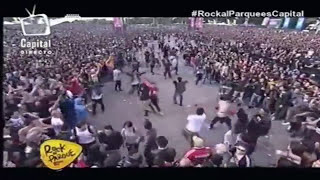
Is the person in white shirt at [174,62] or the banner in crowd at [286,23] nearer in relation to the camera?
the banner in crowd at [286,23]

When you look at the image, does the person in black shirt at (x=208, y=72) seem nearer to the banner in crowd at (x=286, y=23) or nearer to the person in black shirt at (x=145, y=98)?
the person in black shirt at (x=145, y=98)

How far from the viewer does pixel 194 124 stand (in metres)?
5.78

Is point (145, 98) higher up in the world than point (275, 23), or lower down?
lower down

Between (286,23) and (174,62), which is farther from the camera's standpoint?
(174,62)

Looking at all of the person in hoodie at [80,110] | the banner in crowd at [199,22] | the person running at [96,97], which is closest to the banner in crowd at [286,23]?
the banner in crowd at [199,22]

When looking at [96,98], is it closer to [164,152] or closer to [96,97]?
[96,97]

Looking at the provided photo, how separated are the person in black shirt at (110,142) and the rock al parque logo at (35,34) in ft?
2.56

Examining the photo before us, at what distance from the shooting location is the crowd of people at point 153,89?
5770 millimetres

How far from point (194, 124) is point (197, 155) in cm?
25

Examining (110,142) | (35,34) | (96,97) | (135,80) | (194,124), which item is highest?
(35,34)

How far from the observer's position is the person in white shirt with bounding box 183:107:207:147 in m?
5.77

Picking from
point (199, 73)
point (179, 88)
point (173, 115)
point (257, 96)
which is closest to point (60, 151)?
point (173, 115)
